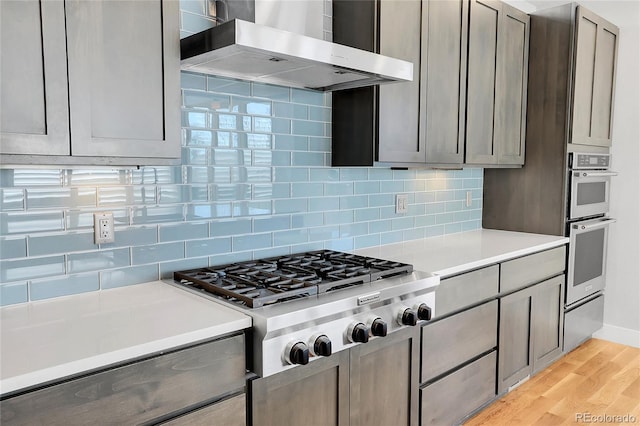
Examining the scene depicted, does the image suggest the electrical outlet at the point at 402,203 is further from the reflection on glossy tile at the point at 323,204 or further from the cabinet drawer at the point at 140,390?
the cabinet drawer at the point at 140,390

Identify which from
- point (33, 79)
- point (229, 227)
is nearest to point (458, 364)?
point (229, 227)

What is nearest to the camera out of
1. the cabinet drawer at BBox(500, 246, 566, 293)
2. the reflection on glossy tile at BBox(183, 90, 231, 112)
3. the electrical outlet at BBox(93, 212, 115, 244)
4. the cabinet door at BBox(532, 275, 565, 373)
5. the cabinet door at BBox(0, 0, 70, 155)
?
the cabinet door at BBox(0, 0, 70, 155)

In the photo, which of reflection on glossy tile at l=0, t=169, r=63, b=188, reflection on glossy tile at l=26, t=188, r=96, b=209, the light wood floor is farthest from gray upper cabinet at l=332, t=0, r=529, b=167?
the light wood floor

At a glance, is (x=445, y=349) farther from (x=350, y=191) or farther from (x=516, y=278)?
(x=350, y=191)

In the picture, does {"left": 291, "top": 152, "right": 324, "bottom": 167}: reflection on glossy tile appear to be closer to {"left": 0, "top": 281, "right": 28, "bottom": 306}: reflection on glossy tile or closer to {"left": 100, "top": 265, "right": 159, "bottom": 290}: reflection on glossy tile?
{"left": 100, "top": 265, "right": 159, "bottom": 290}: reflection on glossy tile

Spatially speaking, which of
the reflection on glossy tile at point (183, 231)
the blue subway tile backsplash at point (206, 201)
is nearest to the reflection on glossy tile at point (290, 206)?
the blue subway tile backsplash at point (206, 201)

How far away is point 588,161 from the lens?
3570 millimetres

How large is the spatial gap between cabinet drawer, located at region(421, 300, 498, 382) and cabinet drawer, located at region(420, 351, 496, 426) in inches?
2.2

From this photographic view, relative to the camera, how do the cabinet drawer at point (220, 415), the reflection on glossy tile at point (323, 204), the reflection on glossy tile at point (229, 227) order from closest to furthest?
1. the cabinet drawer at point (220, 415)
2. the reflection on glossy tile at point (229, 227)
3. the reflection on glossy tile at point (323, 204)

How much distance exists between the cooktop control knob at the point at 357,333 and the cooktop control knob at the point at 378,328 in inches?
2.4

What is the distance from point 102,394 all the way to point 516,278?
A: 2.32 m

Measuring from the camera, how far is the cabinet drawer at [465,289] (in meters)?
2.35

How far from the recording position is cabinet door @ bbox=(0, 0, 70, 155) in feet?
4.44

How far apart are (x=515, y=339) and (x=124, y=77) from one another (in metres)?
2.52
